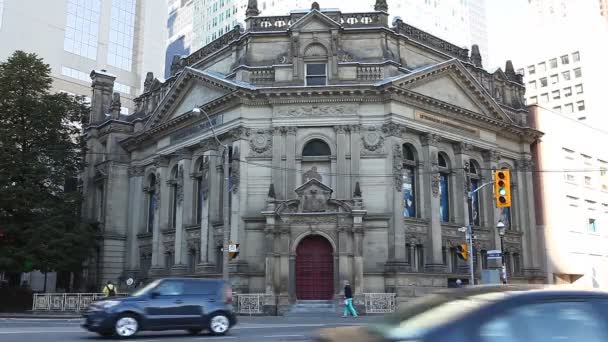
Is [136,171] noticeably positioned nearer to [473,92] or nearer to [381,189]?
[381,189]

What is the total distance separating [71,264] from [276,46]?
19637 millimetres

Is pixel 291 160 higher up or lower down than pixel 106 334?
higher up

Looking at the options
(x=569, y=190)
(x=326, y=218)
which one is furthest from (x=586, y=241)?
(x=326, y=218)

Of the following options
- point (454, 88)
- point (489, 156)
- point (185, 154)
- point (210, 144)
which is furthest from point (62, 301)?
point (489, 156)

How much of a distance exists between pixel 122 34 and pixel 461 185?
7082 cm

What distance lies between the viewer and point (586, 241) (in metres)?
46.3

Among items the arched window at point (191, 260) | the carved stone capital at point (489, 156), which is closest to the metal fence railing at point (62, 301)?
the arched window at point (191, 260)

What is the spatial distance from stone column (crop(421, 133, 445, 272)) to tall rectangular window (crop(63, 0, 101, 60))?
65.5 metres

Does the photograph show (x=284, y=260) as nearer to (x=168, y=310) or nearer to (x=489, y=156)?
(x=168, y=310)

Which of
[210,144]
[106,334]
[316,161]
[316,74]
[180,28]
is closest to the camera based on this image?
[106,334]

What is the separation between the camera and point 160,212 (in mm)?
40906

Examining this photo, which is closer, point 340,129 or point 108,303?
point 108,303

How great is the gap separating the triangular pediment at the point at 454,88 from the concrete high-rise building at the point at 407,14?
73258mm

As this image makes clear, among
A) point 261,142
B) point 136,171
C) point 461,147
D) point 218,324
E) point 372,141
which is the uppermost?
point 461,147
